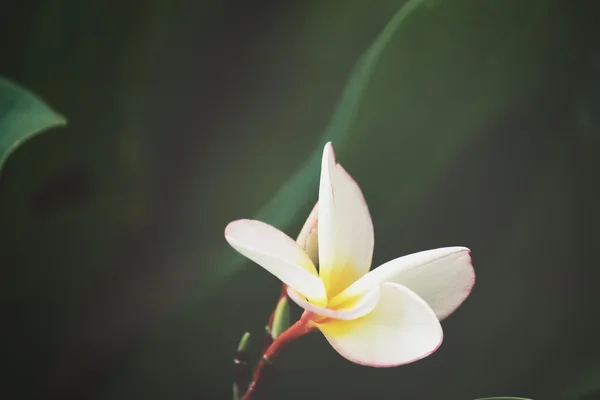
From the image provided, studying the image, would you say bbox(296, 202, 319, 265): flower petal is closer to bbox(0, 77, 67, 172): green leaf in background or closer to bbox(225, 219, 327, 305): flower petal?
bbox(225, 219, 327, 305): flower petal

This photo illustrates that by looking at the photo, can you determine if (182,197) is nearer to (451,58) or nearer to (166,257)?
(166,257)

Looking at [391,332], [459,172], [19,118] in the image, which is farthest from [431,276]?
[19,118]

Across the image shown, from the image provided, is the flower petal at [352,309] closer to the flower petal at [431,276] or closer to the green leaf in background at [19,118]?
the flower petal at [431,276]

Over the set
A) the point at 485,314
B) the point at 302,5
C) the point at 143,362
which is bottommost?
the point at 143,362

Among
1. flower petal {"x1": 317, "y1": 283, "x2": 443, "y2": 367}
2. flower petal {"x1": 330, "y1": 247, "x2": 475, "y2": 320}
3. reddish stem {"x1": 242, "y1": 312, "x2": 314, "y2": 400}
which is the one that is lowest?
reddish stem {"x1": 242, "y1": 312, "x2": 314, "y2": 400}

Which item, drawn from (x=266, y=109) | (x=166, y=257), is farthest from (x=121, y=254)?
(x=266, y=109)

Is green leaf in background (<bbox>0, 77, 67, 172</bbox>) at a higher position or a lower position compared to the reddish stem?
higher

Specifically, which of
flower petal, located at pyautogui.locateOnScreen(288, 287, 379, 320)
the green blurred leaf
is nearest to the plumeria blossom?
flower petal, located at pyautogui.locateOnScreen(288, 287, 379, 320)

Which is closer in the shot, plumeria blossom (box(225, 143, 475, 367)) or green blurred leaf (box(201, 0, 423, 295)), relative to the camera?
plumeria blossom (box(225, 143, 475, 367))
